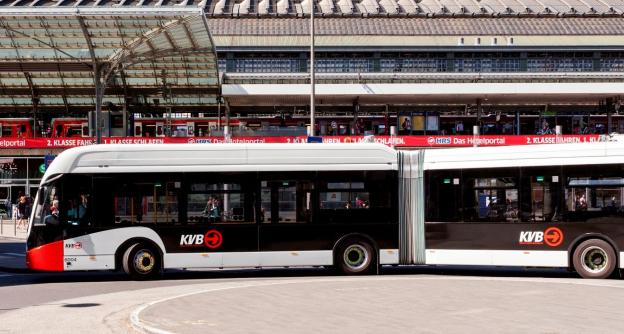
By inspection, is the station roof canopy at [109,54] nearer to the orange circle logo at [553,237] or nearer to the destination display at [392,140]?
the destination display at [392,140]

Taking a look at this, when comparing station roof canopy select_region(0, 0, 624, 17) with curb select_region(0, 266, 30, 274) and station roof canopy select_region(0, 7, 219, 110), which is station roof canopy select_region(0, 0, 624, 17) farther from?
curb select_region(0, 266, 30, 274)

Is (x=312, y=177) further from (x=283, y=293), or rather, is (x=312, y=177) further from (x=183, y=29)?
(x=183, y=29)

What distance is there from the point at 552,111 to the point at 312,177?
47.9 meters

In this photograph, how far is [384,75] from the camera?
208 feet

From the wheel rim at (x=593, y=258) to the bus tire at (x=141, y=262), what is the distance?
8894 mm

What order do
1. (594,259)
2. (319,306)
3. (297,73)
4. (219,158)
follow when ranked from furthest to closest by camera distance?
(297,73)
(219,158)
(594,259)
(319,306)

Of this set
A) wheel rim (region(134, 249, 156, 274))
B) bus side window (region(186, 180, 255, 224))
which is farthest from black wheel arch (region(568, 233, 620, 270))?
wheel rim (region(134, 249, 156, 274))

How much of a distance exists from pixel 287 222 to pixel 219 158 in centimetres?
201

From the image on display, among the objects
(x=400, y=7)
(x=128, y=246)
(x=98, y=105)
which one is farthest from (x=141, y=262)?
(x=400, y=7)

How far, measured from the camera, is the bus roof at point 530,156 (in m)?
18.6

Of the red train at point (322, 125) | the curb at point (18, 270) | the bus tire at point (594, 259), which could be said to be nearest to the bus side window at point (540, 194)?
the bus tire at point (594, 259)

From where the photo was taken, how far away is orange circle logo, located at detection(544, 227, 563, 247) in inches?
736

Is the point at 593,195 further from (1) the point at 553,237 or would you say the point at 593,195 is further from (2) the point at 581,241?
(1) the point at 553,237

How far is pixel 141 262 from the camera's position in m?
19.2
